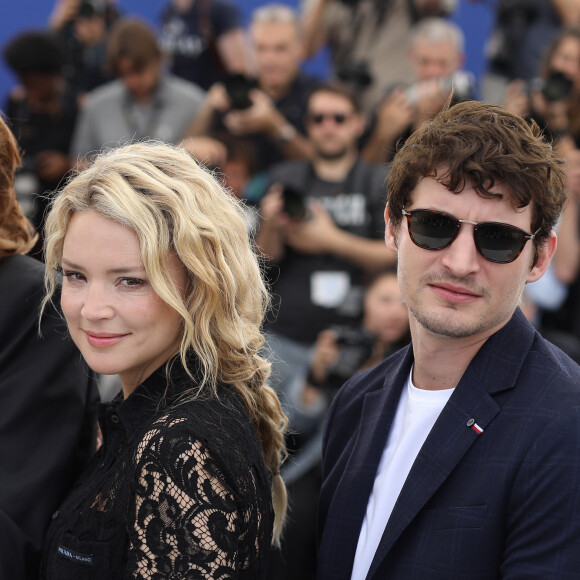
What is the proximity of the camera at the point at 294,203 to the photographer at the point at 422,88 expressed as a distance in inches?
27.2

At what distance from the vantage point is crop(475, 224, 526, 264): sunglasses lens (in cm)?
200

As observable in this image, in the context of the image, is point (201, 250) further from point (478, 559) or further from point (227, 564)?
point (478, 559)

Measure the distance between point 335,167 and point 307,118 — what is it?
465 millimetres

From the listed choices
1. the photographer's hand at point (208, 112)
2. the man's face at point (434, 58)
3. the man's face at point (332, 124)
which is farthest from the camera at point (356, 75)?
the photographer's hand at point (208, 112)

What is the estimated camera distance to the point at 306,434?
417 cm

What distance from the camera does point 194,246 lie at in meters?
2.06

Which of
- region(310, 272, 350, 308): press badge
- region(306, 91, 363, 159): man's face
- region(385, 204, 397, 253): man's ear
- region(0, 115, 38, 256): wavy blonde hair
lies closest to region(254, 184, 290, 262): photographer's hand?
region(310, 272, 350, 308): press badge

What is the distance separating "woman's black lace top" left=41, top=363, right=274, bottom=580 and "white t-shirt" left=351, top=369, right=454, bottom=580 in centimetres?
26

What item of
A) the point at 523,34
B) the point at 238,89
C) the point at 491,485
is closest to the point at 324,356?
the point at 238,89

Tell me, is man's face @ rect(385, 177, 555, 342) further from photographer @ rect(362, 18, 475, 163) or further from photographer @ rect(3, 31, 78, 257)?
photographer @ rect(3, 31, 78, 257)

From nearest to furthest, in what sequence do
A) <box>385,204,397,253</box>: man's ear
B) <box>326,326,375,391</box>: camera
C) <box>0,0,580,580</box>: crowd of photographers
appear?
<box>385,204,397,253</box>: man's ear, <box>326,326,375,391</box>: camera, <box>0,0,580,580</box>: crowd of photographers

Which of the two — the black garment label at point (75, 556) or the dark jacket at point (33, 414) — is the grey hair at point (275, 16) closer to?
the dark jacket at point (33, 414)

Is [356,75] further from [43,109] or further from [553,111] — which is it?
[43,109]

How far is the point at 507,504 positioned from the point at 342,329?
266 cm
